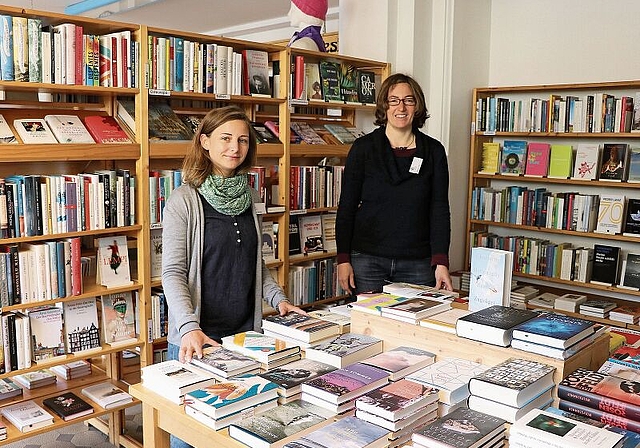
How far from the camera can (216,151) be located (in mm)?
2227

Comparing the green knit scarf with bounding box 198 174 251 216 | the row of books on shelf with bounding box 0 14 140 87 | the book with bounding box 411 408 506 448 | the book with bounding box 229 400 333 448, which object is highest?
the row of books on shelf with bounding box 0 14 140 87

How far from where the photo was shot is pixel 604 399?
148cm

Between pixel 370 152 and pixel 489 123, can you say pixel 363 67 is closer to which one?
pixel 489 123

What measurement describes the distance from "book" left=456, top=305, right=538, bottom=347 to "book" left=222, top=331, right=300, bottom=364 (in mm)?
506

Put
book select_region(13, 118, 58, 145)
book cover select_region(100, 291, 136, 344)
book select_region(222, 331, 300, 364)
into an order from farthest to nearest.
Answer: book cover select_region(100, 291, 136, 344) → book select_region(13, 118, 58, 145) → book select_region(222, 331, 300, 364)

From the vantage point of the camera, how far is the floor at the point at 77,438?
3344mm

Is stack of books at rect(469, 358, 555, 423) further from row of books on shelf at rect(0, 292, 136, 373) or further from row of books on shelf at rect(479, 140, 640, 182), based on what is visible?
row of books on shelf at rect(479, 140, 640, 182)

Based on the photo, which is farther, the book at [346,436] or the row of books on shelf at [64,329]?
the row of books on shelf at [64,329]

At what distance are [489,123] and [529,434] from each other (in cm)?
375

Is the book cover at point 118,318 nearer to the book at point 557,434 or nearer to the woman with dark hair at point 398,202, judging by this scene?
the woman with dark hair at point 398,202

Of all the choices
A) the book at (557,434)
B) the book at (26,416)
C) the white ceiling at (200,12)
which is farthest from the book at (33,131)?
the white ceiling at (200,12)

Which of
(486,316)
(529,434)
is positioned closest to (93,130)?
(486,316)

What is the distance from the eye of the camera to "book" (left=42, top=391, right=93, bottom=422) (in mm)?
3000

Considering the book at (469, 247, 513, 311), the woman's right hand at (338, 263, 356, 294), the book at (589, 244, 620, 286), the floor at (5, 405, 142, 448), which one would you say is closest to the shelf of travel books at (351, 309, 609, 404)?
the book at (469, 247, 513, 311)
